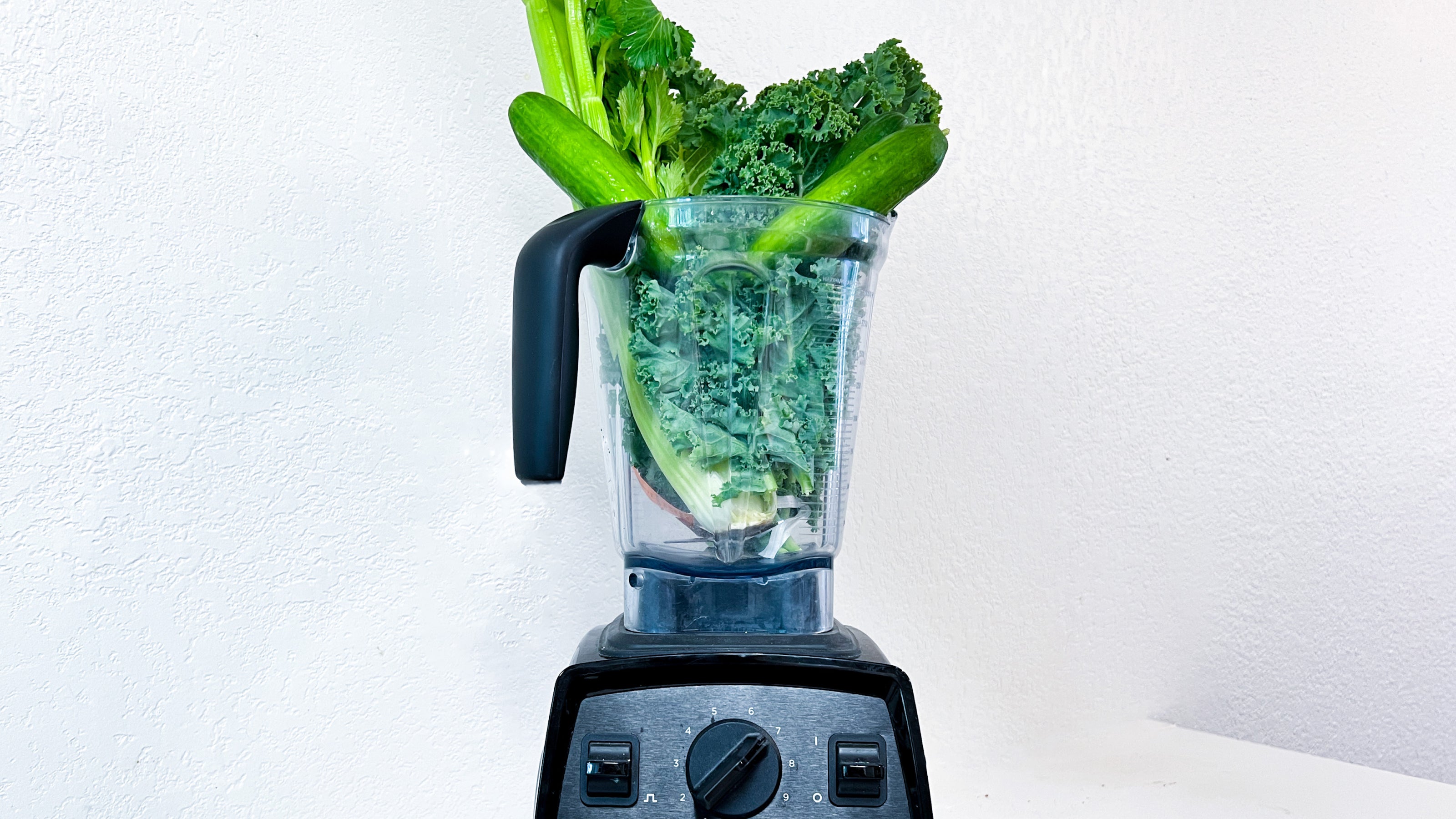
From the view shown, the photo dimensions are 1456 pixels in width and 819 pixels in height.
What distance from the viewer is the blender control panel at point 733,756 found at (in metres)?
0.52

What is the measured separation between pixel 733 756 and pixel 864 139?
1.27 feet

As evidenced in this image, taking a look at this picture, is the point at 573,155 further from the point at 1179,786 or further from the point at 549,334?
the point at 1179,786

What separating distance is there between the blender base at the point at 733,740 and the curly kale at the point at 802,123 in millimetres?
293

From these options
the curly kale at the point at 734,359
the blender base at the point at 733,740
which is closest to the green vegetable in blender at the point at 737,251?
the curly kale at the point at 734,359

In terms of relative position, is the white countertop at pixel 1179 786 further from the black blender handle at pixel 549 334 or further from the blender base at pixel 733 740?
the black blender handle at pixel 549 334

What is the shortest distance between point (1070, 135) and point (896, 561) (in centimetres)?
49

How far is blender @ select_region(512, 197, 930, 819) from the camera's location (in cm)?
52

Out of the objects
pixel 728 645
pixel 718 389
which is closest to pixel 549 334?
pixel 718 389

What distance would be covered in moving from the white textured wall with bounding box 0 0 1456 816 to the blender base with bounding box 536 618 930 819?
1.01 feet

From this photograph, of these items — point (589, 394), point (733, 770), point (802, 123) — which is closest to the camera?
point (733, 770)

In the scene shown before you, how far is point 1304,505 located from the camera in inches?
45.3

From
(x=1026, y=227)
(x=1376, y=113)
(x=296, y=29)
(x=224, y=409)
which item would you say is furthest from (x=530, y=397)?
(x=1376, y=113)

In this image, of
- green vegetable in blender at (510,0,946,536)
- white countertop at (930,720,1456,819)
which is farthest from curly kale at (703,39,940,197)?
white countertop at (930,720,1456,819)

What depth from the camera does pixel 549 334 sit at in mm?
545
